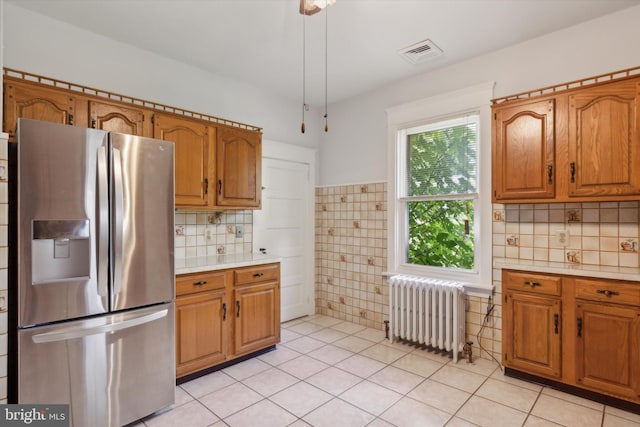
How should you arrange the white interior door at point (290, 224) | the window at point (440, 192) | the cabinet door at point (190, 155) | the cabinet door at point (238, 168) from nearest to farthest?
the cabinet door at point (190, 155), the cabinet door at point (238, 168), the window at point (440, 192), the white interior door at point (290, 224)

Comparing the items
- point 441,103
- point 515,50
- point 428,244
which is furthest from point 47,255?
point 515,50

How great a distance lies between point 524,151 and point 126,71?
3375mm

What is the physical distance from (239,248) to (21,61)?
230 centimetres

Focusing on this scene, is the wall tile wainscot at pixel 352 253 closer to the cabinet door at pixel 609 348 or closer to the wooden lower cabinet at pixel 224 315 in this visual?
the wooden lower cabinet at pixel 224 315

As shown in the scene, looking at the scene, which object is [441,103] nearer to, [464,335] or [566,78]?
[566,78]

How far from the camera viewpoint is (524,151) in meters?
2.62

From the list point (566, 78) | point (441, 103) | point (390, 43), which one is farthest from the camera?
point (441, 103)

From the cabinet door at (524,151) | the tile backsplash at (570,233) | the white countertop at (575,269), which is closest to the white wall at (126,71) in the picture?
the cabinet door at (524,151)

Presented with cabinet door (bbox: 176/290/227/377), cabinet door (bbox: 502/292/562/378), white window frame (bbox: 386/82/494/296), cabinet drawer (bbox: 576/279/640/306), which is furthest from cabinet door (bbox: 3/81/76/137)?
cabinet drawer (bbox: 576/279/640/306)

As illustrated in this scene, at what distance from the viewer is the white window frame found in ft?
9.86

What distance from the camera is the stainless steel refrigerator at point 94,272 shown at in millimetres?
1724

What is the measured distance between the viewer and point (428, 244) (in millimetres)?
3482

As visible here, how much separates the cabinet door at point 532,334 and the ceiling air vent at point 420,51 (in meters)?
2.16

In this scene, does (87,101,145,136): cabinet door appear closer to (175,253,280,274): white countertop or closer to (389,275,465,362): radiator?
(175,253,280,274): white countertop
